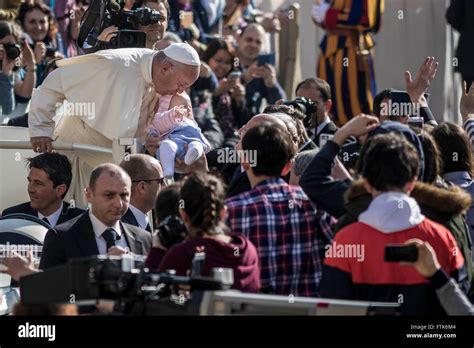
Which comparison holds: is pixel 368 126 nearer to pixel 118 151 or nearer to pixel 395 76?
pixel 118 151

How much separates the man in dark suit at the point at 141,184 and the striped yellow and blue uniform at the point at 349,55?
5.39 meters

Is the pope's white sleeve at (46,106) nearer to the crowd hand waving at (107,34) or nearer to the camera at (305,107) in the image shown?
the crowd hand waving at (107,34)

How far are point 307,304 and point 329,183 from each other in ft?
3.06

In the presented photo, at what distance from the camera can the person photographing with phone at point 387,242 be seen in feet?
20.1

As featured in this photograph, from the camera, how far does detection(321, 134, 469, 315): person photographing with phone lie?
6.13m

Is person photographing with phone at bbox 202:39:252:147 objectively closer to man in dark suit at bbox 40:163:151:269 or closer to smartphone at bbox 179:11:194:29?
smartphone at bbox 179:11:194:29

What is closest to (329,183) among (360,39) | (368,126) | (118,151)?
(368,126)

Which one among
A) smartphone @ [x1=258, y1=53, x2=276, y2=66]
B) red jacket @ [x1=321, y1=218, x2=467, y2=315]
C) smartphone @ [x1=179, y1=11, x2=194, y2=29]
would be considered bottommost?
red jacket @ [x1=321, y1=218, x2=467, y2=315]

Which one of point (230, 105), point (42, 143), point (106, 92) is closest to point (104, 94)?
point (106, 92)

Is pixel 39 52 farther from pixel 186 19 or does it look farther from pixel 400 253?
pixel 400 253

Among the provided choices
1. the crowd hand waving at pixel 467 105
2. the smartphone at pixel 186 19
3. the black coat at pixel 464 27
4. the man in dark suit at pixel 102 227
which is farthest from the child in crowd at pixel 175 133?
the black coat at pixel 464 27

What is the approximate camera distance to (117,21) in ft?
31.4

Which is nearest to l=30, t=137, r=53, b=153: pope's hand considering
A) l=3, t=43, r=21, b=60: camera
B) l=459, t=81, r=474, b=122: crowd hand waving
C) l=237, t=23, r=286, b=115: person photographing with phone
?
l=459, t=81, r=474, b=122: crowd hand waving

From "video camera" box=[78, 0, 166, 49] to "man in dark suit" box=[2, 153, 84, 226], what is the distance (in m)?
0.96
